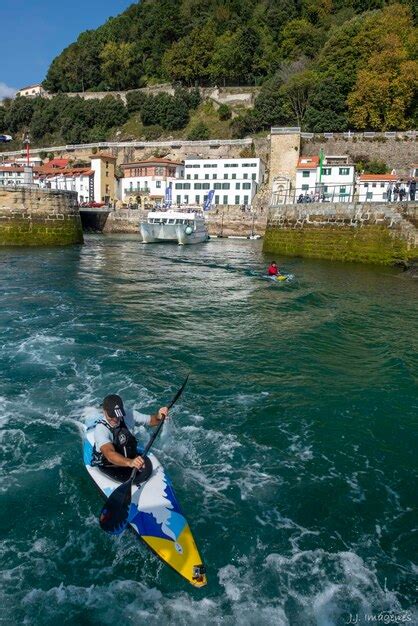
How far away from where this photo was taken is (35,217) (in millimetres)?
35594

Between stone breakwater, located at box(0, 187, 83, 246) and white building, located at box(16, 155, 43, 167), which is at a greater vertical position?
white building, located at box(16, 155, 43, 167)

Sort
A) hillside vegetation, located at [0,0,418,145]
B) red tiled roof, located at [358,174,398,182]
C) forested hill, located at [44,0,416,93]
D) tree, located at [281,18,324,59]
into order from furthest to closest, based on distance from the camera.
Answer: tree, located at [281,18,324,59] < forested hill, located at [44,0,416,93] < hillside vegetation, located at [0,0,418,145] < red tiled roof, located at [358,174,398,182]

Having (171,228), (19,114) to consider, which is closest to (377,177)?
(171,228)

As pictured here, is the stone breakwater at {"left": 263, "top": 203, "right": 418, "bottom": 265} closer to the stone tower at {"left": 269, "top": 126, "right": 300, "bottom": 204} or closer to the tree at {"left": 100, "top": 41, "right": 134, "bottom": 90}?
the stone tower at {"left": 269, "top": 126, "right": 300, "bottom": 204}

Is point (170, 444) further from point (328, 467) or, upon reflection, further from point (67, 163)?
point (67, 163)

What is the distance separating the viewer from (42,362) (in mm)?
11422

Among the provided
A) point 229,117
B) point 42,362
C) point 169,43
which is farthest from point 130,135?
point 42,362

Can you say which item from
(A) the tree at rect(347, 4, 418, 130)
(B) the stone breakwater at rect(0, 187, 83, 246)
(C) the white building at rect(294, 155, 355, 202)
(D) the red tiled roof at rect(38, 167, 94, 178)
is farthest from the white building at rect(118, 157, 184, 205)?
(B) the stone breakwater at rect(0, 187, 83, 246)

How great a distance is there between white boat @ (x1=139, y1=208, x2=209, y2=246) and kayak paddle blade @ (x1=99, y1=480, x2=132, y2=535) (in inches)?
1645

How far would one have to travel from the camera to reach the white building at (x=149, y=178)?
7550 centimetres

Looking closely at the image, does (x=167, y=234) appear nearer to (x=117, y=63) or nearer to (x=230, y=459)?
(x=230, y=459)

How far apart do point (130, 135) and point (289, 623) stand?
3844 inches

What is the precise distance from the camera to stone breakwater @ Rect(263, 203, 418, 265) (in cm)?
2678

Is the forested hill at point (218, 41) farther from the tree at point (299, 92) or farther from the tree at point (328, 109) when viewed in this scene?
the tree at point (299, 92)
